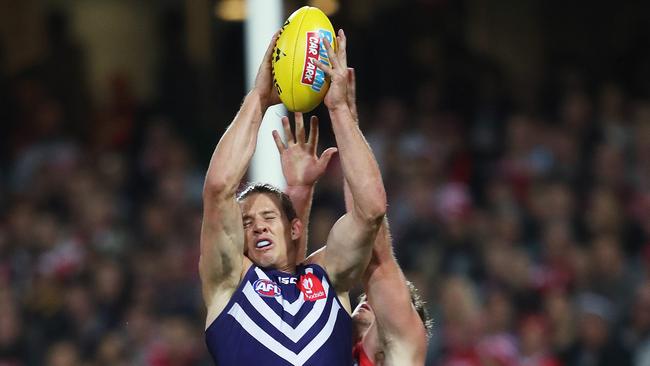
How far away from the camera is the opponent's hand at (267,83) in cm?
548

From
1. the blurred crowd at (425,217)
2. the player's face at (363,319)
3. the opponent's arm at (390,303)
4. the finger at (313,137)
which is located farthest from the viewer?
the blurred crowd at (425,217)

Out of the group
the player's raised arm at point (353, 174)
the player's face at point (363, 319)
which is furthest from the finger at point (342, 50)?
the player's face at point (363, 319)

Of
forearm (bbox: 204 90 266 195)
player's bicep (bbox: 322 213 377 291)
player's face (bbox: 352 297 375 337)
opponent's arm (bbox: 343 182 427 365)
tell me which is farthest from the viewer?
player's face (bbox: 352 297 375 337)

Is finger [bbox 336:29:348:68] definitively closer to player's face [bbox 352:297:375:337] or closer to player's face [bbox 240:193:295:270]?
player's face [bbox 240:193:295:270]

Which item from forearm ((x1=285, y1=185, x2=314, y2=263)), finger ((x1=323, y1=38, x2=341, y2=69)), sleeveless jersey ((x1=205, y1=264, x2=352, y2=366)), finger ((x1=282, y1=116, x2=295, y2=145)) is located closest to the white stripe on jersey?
sleeveless jersey ((x1=205, y1=264, x2=352, y2=366))

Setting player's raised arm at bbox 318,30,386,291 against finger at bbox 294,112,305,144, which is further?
finger at bbox 294,112,305,144

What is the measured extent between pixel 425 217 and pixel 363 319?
4368 millimetres

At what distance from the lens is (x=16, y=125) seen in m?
12.6

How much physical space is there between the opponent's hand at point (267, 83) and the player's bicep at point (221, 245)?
1.42 feet

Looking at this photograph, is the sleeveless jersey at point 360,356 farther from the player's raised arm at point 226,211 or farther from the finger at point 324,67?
the finger at point 324,67

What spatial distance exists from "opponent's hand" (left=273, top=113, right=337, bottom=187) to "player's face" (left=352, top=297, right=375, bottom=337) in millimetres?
558

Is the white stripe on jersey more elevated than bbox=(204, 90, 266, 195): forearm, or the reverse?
bbox=(204, 90, 266, 195): forearm

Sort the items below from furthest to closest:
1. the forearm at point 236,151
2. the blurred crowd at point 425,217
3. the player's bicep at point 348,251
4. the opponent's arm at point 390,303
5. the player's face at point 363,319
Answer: the blurred crowd at point 425,217 → the player's face at point 363,319 → the opponent's arm at point 390,303 → the player's bicep at point 348,251 → the forearm at point 236,151

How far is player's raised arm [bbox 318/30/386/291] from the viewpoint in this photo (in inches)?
210
